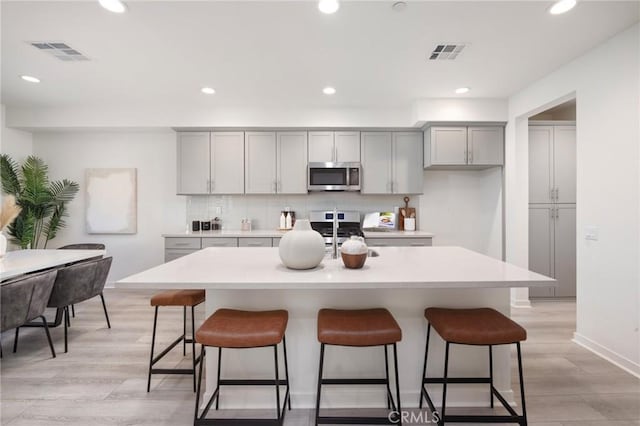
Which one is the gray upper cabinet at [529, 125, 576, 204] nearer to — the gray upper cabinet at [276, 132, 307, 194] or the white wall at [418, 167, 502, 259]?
the white wall at [418, 167, 502, 259]

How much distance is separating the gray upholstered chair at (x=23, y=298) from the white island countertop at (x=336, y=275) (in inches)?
52.4

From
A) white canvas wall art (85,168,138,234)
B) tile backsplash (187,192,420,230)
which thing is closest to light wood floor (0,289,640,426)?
white canvas wall art (85,168,138,234)

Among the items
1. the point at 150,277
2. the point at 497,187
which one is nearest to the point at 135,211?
the point at 150,277

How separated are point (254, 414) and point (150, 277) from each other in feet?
3.44

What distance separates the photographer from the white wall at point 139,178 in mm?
4531

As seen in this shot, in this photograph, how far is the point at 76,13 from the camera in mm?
2145

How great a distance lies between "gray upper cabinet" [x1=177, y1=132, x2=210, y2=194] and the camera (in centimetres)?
421

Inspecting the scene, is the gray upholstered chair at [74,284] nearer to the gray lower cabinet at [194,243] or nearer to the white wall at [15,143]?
the gray lower cabinet at [194,243]

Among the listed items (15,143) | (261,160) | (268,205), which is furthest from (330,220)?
(15,143)

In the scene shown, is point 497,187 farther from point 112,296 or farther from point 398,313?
point 112,296

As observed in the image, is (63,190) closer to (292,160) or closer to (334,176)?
(292,160)

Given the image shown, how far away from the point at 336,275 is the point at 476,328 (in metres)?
0.75

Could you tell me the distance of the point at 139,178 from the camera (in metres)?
4.57

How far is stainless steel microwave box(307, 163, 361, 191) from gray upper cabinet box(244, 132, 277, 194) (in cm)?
55
